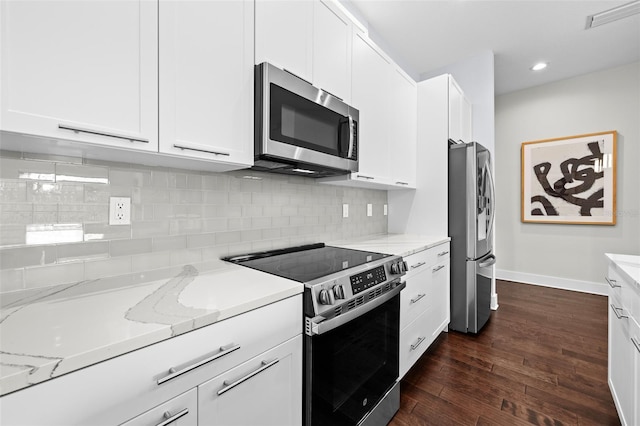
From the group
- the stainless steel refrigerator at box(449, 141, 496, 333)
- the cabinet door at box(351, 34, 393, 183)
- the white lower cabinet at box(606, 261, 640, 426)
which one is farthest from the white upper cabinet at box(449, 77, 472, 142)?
the white lower cabinet at box(606, 261, 640, 426)

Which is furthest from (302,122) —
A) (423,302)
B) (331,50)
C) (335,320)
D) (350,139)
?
(423,302)

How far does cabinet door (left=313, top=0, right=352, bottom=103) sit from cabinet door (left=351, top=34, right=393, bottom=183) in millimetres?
92

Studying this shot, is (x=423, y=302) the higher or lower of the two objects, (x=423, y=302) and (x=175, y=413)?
the lower

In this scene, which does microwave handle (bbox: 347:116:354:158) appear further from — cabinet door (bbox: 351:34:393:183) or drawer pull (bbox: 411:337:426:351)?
drawer pull (bbox: 411:337:426:351)

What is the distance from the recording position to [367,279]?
1.39m

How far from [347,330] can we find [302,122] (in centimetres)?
103

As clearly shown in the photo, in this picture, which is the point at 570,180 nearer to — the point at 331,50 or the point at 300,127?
the point at 331,50

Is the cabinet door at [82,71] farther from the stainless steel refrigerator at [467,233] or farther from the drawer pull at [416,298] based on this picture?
the stainless steel refrigerator at [467,233]

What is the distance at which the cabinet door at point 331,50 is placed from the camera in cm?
167

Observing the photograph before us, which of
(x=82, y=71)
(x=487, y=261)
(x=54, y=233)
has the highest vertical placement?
(x=82, y=71)

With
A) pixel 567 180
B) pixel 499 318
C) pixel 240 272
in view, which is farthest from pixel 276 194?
pixel 567 180

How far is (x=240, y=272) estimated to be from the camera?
1289 millimetres

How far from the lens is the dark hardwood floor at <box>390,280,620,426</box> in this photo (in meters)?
1.65

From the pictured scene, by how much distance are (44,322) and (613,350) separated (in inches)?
98.0
